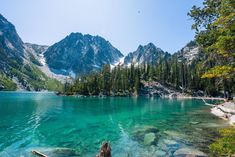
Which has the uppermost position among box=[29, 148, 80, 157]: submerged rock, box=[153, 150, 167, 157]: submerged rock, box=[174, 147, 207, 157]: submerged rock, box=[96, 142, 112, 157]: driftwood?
box=[96, 142, 112, 157]: driftwood

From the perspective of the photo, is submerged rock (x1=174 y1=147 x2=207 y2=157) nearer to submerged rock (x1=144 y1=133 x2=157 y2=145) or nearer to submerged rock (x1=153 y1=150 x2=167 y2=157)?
submerged rock (x1=153 y1=150 x2=167 y2=157)

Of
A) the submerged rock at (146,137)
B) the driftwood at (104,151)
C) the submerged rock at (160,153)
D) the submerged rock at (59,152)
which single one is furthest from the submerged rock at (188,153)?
the submerged rock at (59,152)

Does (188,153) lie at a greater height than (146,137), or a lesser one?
lesser

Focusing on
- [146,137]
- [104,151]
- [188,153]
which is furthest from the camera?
[146,137]

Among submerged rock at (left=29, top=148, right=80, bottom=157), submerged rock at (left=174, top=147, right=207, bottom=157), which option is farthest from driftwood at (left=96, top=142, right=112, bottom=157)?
submerged rock at (left=174, top=147, right=207, bottom=157)

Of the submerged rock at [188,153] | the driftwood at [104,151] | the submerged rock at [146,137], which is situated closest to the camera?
the driftwood at [104,151]

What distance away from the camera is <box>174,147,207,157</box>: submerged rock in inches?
809

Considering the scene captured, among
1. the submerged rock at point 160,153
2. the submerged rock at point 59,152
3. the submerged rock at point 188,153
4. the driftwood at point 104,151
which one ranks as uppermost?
the driftwood at point 104,151

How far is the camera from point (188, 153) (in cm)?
2108

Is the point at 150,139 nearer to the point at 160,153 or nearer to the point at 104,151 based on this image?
the point at 160,153

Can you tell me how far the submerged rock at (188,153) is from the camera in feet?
67.4

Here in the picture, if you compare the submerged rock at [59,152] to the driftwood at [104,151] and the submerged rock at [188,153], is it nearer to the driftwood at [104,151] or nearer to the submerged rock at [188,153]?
the driftwood at [104,151]

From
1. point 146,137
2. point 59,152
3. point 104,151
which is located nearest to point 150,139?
point 146,137

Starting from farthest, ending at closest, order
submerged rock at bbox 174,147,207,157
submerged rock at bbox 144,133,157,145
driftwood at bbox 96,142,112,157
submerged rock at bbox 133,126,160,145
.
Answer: submerged rock at bbox 133,126,160,145 < submerged rock at bbox 144,133,157,145 < submerged rock at bbox 174,147,207,157 < driftwood at bbox 96,142,112,157
